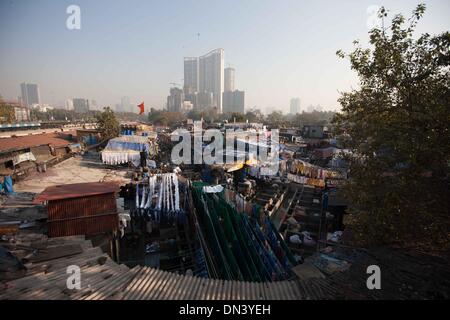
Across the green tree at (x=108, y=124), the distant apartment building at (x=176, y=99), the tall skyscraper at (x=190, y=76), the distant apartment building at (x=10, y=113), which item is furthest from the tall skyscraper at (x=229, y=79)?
the green tree at (x=108, y=124)

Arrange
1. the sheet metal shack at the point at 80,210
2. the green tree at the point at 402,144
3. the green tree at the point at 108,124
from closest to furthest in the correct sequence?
the green tree at the point at 402,144 → the sheet metal shack at the point at 80,210 → the green tree at the point at 108,124

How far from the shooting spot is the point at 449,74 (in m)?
6.05

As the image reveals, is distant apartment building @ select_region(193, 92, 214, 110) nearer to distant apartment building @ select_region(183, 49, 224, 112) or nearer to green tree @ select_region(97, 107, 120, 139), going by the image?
distant apartment building @ select_region(183, 49, 224, 112)

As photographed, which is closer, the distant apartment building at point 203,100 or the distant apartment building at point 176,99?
the distant apartment building at point 203,100

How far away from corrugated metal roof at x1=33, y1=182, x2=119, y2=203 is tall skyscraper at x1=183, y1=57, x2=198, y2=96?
146 m

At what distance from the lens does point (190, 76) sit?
155 m

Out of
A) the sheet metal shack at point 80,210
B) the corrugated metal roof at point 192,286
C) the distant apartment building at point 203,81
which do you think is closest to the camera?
the corrugated metal roof at point 192,286

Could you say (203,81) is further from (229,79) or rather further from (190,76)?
(229,79)

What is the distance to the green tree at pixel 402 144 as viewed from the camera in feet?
18.4

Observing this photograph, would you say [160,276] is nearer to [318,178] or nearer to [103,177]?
[103,177]

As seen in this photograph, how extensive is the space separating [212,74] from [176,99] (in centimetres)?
2824

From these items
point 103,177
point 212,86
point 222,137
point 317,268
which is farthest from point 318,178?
point 212,86

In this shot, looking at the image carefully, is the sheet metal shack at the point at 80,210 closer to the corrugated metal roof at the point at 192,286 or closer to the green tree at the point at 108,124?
the corrugated metal roof at the point at 192,286

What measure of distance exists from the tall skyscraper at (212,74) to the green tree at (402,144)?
131426 mm
